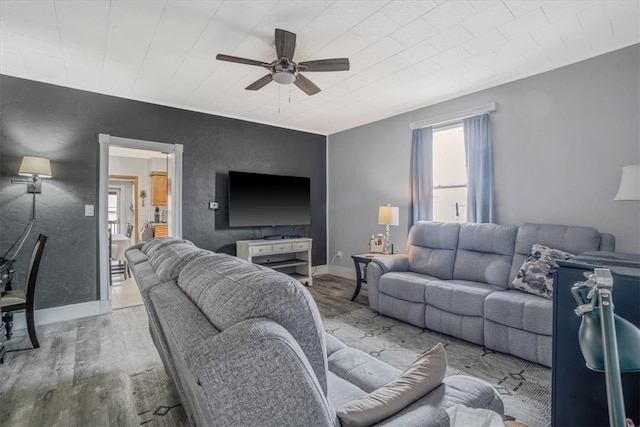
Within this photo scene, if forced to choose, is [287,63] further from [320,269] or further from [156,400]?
[320,269]

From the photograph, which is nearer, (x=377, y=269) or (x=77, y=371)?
(x=77, y=371)

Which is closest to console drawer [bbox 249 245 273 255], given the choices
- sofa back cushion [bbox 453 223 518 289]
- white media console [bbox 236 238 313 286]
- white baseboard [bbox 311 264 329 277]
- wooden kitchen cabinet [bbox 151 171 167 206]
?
white media console [bbox 236 238 313 286]

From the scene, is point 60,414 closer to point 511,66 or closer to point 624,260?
point 624,260

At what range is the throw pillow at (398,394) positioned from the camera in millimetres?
836

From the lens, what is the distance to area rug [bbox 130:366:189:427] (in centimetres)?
185

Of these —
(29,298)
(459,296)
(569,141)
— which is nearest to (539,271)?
(459,296)

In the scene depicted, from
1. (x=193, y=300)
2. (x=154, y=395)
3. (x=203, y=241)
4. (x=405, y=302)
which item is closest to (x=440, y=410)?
(x=193, y=300)

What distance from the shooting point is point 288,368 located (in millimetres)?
653

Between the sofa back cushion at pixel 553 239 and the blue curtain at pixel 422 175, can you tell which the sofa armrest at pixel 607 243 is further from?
the blue curtain at pixel 422 175

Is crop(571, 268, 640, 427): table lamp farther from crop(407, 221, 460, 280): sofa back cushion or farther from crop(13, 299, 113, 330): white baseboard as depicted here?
crop(13, 299, 113, 330): white baseboard

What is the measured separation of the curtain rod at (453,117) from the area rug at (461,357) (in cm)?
258

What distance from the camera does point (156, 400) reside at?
2049 mm

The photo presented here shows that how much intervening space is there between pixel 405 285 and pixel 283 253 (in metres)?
2.16

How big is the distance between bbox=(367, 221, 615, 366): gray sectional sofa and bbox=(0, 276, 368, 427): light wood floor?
35.2 inches
